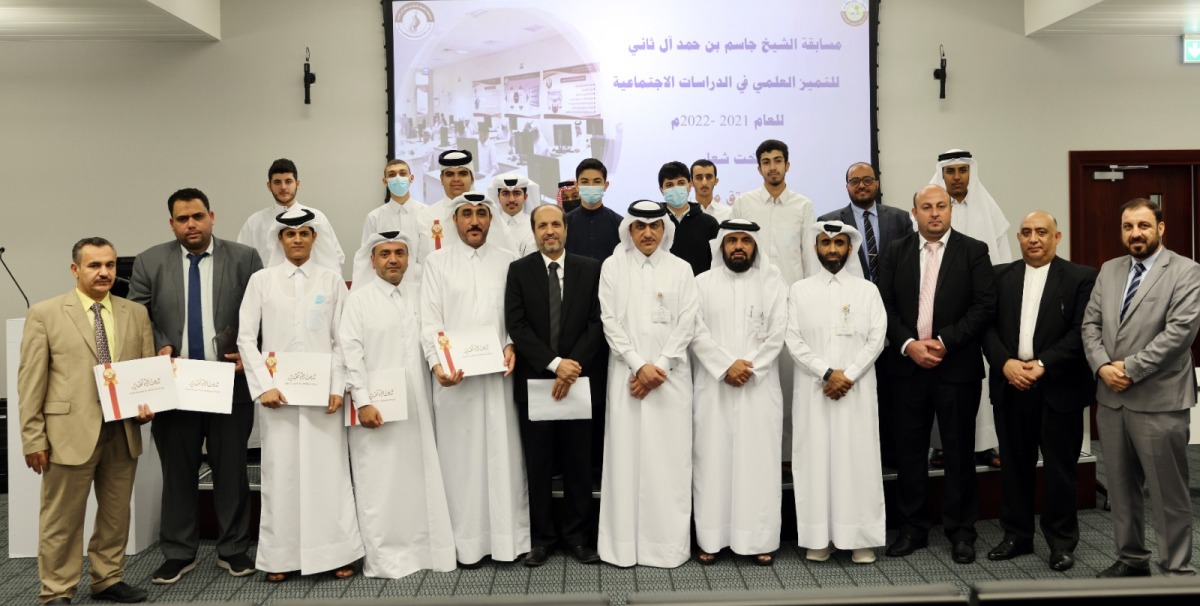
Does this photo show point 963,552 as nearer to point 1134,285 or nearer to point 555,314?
point 1134,285

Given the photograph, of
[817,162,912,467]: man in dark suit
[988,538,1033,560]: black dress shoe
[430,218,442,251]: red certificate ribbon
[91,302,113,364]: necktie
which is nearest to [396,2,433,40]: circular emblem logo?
[430,218,442,251]: red certificate ribbon

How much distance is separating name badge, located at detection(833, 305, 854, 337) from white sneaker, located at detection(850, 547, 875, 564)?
1.09m

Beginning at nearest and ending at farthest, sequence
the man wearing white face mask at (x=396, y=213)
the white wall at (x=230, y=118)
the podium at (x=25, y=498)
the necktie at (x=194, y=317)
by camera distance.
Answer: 1. the necktie at (x=194, y=317)
2. the podium at (x=25, y=498)
3. the man wearing white face mask at (x=396, y=213)
4. the white wall at (x=230, y=118)

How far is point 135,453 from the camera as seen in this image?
13.7 feet

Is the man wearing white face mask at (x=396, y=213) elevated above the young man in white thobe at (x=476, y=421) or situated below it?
above

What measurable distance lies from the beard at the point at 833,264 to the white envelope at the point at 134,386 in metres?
3.18

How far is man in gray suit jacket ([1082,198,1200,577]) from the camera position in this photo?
3.93m

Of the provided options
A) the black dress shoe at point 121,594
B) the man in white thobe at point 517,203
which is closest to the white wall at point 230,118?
the man in white thobe at point 517,203

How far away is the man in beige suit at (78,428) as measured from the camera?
12.9ft

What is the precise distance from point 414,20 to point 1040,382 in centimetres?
544

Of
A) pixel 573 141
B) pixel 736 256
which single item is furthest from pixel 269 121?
pixel 736 256

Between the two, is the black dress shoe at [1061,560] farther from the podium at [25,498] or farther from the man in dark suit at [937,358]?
the podium at [25,498]

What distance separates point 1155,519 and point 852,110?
167 inches

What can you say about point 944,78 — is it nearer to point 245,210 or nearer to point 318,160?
point 318,160
